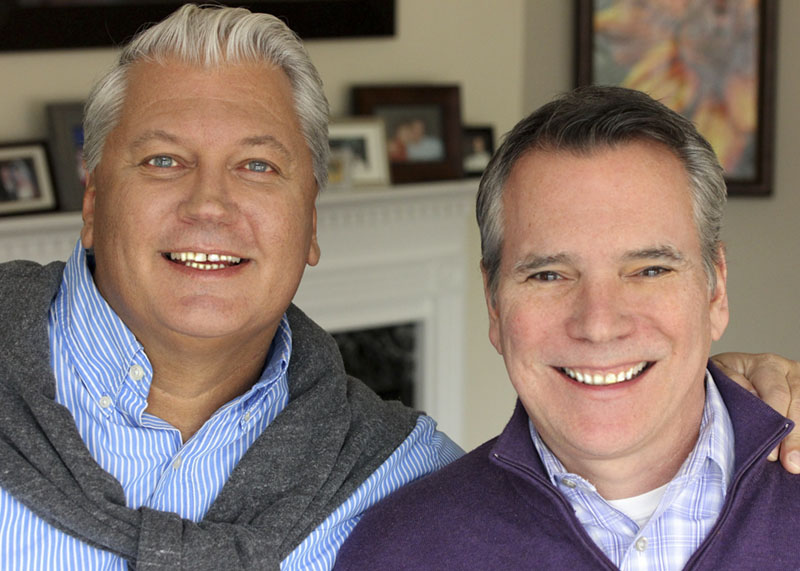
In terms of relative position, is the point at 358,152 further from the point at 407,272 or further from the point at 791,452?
the point at 791,452

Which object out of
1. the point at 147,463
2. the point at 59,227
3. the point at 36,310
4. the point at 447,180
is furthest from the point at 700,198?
the point at 447,180

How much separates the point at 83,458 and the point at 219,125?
0.54 meters

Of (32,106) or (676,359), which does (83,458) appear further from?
(32,106)

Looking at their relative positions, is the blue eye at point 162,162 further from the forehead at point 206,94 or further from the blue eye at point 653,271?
the blue eye at point 653,271

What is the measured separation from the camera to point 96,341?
5.74ft

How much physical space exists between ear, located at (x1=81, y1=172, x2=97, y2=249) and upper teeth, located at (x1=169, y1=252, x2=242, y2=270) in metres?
0.20

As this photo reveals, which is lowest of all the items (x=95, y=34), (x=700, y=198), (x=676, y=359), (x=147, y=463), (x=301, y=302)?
(x=301, y=302)

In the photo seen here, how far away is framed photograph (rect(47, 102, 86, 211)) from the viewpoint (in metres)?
3.12

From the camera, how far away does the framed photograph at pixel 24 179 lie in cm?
308

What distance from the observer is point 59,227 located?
10.4 feet

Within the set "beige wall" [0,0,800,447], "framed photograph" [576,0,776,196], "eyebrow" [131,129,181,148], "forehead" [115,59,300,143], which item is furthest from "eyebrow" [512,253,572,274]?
"framed photograph" [576,0,776,196]

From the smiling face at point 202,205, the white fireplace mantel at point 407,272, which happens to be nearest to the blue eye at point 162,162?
the smiling face at point 202,205

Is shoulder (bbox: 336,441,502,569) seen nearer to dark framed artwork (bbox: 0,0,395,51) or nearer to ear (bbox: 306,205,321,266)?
ear (bbox: 306,205,321,266)

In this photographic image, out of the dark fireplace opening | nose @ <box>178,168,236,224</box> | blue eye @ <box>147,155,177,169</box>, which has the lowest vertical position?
the dark fireplace opening
